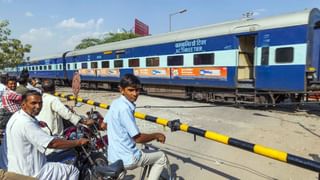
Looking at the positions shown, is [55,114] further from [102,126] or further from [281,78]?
[281,78]

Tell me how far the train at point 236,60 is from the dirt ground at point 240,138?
1.11 metres

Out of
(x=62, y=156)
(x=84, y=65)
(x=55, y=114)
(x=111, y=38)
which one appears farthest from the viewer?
(x=111, y=38)

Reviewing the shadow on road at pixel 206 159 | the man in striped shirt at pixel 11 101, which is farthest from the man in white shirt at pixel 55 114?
the man in striped shirt at pixel 11 101

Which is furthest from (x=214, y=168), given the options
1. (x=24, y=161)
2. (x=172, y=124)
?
(x=24, y=161)

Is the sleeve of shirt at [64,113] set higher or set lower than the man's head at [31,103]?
lower

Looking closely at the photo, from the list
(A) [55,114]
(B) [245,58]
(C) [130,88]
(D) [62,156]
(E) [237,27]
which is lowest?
(D) [62,156]

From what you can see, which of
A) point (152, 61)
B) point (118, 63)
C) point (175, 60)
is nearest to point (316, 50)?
point (175, 60)

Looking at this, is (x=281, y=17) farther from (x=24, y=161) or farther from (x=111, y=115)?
(x=24, y=161)

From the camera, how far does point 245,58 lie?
14.4m

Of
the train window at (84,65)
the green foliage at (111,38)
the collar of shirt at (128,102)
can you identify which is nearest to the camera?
the collar of shirt at (128,102)

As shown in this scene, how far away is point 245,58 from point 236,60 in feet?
2.50

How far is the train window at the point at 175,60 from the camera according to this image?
16.7 m

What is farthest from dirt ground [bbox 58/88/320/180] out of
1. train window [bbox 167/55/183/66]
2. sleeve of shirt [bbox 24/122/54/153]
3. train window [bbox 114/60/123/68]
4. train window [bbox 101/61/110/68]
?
train window [bbox 101/61/110/68]

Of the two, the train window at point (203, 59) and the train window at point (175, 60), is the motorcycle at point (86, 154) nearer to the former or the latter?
the train window at point (203, 59)
